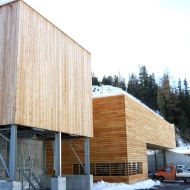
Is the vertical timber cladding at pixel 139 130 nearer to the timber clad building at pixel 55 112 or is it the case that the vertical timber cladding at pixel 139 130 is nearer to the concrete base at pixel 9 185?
the timber clad building at pixel 55 112

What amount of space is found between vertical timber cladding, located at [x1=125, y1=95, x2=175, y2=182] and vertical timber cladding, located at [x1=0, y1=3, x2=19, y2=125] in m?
11.9

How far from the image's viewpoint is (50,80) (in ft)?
49.7

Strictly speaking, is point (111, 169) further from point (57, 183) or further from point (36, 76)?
point (36, 76)

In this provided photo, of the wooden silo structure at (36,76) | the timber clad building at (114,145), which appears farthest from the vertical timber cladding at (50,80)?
the timber clad building at (114,145)

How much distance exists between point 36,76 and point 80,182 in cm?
821

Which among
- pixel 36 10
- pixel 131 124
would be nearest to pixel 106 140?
pixel 131 124

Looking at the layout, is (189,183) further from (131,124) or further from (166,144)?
(166,144)

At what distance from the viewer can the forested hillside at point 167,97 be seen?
233 ft

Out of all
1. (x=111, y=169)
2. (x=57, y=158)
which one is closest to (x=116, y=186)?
(x=111, y=169)

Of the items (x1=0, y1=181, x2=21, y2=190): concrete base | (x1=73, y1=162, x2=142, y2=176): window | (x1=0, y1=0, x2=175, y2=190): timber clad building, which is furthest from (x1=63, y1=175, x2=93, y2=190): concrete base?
(x1=0, y1=181, x2=21, y2=190): concrete base

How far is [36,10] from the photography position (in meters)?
14.7

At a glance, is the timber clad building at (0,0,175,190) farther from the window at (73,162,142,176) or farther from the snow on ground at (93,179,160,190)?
the snow on ground at (93,179,160,190)

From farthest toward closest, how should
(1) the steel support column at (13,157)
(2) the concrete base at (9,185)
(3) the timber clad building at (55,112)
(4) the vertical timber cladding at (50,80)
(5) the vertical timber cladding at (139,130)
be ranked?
(5) the vertical timber cladding at (139,130), (4) the vertical timber cladding at (50,80), (3) the timber clad building at (55,112), (1) the steel support column at (13,157), (2) the concrete base at (9,185)

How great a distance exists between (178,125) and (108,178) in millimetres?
55469
